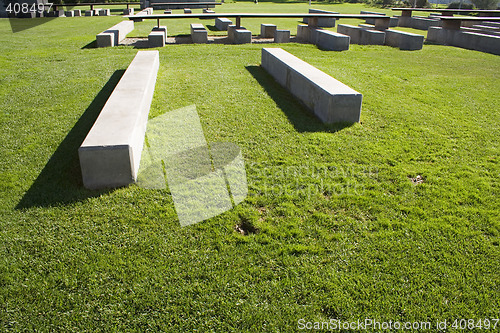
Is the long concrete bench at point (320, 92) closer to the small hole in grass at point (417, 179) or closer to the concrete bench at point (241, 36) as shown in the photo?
the small hole in grass at point (417, 179)

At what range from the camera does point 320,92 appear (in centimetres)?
619

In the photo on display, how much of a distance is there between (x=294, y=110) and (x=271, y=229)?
349cm

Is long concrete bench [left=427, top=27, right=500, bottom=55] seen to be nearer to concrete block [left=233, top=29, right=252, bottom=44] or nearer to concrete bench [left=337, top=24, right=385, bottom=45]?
concrete bench [left=337, top=24, right=385, bottom=45]

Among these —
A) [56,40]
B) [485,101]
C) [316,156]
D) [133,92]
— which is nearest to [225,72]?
[133,92]

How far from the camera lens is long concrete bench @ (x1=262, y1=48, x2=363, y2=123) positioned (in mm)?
5965

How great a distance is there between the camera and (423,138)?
5.70 m

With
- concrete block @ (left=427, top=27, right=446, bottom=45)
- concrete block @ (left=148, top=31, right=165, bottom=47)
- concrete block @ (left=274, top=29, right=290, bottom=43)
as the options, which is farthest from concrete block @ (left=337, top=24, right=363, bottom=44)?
concrete block @ (left=148, top=31, right=165, bottom=47)

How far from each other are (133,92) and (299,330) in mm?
4685

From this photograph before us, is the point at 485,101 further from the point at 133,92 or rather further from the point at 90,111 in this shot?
the point at 90,111

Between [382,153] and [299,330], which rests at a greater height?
[382,153]

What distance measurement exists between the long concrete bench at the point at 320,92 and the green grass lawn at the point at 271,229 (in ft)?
0.70

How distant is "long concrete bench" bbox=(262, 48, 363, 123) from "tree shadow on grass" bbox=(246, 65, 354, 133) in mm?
102


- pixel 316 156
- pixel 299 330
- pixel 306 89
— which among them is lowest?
pixel 299 330

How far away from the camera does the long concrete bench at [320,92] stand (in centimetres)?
A: 596
